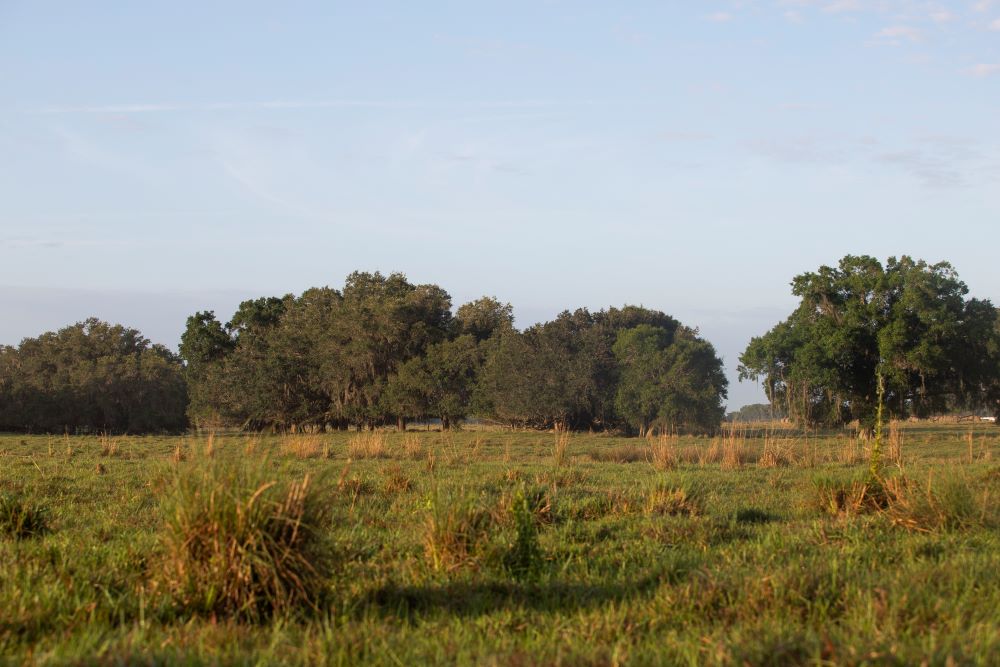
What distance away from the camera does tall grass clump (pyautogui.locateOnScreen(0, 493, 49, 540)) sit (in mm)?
7980

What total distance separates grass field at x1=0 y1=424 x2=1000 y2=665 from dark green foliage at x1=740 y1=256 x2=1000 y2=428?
2275 cm

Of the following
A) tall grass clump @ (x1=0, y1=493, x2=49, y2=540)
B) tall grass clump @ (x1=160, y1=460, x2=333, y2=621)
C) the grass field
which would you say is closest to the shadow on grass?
the grass field

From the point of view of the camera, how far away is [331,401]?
156 feet

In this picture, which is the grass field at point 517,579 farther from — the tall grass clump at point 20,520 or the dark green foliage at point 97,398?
the dark green foliage at point 97,398

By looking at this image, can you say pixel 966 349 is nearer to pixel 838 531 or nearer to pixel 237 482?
pixel 838 531

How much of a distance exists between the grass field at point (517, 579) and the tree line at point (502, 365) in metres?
18.2

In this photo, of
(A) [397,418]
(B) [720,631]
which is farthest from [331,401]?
(B) [720,631]

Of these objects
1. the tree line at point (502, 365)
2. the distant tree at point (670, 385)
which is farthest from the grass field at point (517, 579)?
the distant tree at point (670, 385)

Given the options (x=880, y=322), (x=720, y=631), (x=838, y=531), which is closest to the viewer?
(x=720, y=631)

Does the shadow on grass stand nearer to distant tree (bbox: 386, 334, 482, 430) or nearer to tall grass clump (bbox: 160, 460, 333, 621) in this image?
tall grass clump (bbox: 160, 460, 333, 621)

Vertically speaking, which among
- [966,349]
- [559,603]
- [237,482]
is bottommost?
[559,603]

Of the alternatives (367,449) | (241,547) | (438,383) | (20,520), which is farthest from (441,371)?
(241,547)

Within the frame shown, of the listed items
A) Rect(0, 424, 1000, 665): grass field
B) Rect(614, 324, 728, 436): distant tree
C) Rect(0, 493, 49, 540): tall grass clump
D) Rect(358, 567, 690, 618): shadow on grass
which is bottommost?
Rect(358, 567, 690, 618): shadow on grass

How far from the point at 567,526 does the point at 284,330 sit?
41.3 meters
